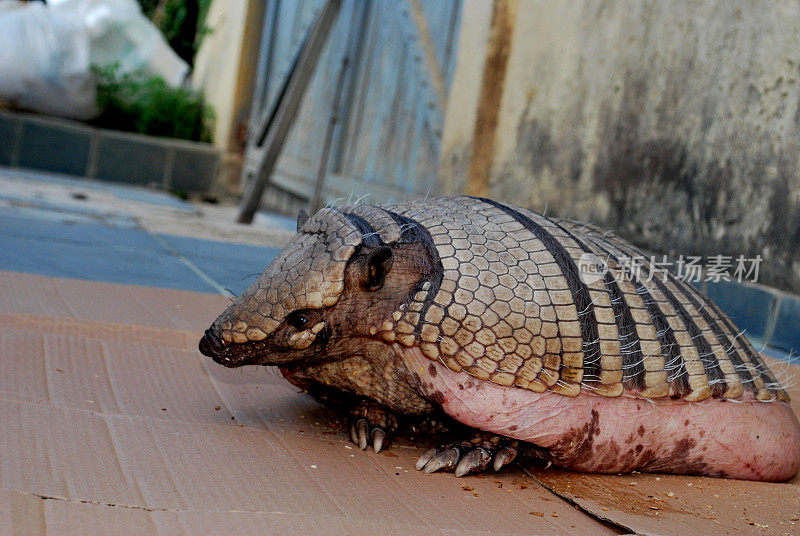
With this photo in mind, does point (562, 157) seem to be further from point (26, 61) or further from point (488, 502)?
point (26, 61)

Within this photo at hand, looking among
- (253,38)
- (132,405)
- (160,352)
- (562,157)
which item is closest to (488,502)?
(132,405)

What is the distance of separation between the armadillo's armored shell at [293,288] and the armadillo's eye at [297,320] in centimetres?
2

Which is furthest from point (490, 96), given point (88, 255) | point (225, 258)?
point (88, 255)

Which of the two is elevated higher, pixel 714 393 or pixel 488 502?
pixel 714 393

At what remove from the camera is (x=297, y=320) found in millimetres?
1732

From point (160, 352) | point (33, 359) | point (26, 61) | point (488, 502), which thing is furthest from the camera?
point (26, 61)

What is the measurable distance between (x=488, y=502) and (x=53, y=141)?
796 cm

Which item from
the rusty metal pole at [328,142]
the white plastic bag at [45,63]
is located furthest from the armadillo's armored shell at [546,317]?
the white plastic bag at [45,63]

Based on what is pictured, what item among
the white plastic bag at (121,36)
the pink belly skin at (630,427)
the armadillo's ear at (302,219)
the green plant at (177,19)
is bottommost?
the pink belly skin at (630,427)

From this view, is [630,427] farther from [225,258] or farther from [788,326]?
[225,258]

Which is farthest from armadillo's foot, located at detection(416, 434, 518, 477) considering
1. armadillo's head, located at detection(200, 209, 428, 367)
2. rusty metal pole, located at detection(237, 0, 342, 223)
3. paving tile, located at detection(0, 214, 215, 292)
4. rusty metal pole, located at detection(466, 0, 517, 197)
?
rusty metal pole, located at detection(237, 0, 342, 223)

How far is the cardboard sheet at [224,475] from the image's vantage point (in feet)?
4.35

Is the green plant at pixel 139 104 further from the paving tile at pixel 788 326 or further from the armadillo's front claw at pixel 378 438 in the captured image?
the armadillo's front claw at pixel 378 438

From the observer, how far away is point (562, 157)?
13.8 feet
